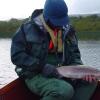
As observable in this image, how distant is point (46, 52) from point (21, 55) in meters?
0.34

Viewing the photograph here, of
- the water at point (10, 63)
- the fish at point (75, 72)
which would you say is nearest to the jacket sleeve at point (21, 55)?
the fish at point (75, 72)

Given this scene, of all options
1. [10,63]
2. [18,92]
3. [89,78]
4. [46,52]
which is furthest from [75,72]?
[10,63]

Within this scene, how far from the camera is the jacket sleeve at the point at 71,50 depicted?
7070 mm

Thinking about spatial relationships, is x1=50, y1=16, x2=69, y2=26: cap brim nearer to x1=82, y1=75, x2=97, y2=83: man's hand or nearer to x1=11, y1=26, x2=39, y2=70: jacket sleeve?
x1=11, y1=26, x2=39, y2=70: jacket sleeve

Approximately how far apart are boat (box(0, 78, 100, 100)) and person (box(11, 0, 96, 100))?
26cm

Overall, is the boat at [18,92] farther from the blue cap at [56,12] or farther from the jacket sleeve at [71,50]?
the blue cap at [56,12]

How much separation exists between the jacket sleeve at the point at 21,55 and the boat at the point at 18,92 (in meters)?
0.50

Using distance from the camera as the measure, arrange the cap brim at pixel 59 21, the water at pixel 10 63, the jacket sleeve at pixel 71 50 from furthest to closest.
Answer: the water at pixel 10 63, the jacket sleeve at pixel 71 50, the cap brim at pixel 59 21

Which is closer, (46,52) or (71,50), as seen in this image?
(46,52)

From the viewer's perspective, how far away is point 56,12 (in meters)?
6.82

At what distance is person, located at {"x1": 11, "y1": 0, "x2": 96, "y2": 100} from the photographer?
671cm

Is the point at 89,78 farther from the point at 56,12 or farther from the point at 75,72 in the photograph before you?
the point at 56,12

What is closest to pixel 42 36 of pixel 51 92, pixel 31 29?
pixel 31 29

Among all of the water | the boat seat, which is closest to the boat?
the boat seat
